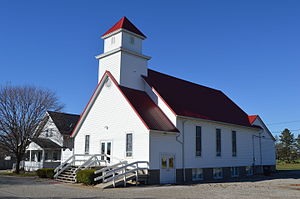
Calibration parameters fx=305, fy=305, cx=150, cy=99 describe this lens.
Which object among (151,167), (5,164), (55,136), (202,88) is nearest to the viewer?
(151,167)

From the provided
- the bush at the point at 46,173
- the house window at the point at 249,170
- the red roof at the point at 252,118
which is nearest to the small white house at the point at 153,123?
the house window at the point at 249,170

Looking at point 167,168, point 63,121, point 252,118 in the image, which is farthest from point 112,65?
point 63,121

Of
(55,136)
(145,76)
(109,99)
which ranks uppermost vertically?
(145,76)

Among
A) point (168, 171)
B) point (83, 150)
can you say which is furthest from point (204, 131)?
point (83, 150)

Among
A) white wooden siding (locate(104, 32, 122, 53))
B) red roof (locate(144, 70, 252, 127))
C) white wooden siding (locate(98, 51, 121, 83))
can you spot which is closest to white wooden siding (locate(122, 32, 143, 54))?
white wooden siding (locate(104, 32, 122, 53))

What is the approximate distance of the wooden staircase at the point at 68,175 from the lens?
79.2 ft

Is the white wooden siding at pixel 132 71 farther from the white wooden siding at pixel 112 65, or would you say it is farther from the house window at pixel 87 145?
the house window at pixel 87 145

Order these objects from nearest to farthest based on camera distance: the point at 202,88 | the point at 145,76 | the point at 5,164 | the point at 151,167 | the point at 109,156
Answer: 1. the point at 151,167
2. the point at 109,156
3. the point at 145,76
4. the point at 202,88
5. the point at 5,164

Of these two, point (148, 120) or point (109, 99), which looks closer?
point (148, 120)

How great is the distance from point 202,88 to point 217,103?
2.61m

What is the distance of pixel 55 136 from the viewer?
144ft

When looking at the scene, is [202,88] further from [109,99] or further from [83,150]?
[83,150]

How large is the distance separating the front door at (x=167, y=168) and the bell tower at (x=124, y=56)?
23.9 feet

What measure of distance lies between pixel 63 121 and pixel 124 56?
22043 mm
